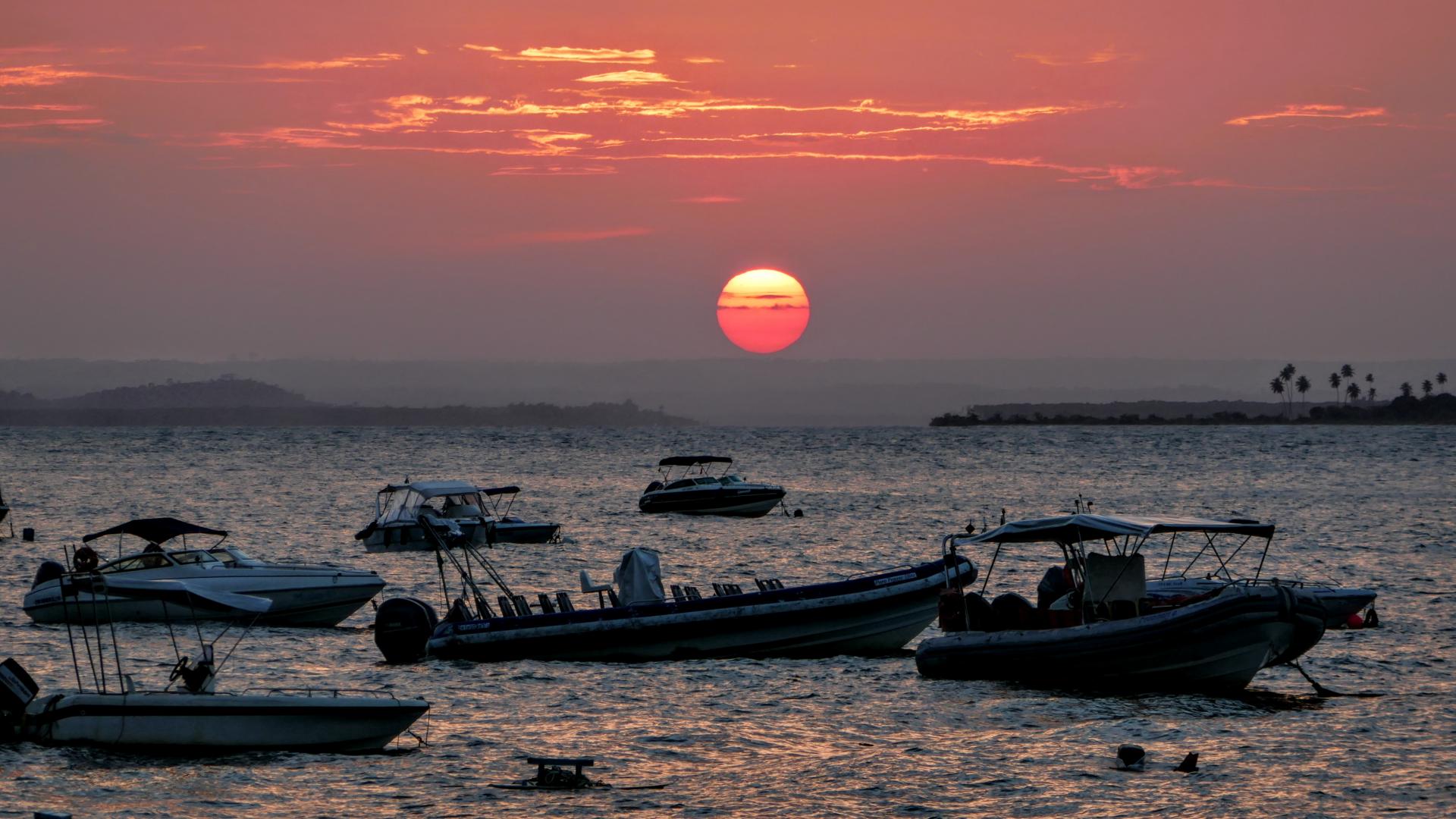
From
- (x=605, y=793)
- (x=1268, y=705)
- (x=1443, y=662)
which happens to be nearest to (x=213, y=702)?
(x=605, y=793)

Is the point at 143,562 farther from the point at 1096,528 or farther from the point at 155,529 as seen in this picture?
the point at 1096,528

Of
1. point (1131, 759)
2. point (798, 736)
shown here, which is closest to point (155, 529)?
point (798, 736)

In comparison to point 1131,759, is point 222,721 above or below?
above

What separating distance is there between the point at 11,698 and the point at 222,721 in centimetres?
390

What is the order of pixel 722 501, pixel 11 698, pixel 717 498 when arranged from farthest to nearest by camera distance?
pixel 722 501 < pixel 717 498 < pixel 11 698

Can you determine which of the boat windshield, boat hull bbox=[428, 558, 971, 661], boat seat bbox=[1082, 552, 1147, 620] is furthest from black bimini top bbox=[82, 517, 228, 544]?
boat seat bbox=[1082, 552, 1147, 620]

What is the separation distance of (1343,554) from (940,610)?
36894 millimetres

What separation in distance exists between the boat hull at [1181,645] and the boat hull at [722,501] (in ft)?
176

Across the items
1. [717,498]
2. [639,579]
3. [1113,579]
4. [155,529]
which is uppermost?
[1113,579]

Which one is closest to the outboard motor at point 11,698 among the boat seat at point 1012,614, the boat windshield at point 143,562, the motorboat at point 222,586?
the motorboat at point 222,586

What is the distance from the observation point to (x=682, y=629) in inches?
1286

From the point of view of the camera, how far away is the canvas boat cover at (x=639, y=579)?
109 ft

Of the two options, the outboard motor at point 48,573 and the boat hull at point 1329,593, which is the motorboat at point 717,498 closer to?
the outboard motor at point 48,573

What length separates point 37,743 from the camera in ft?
77.6
